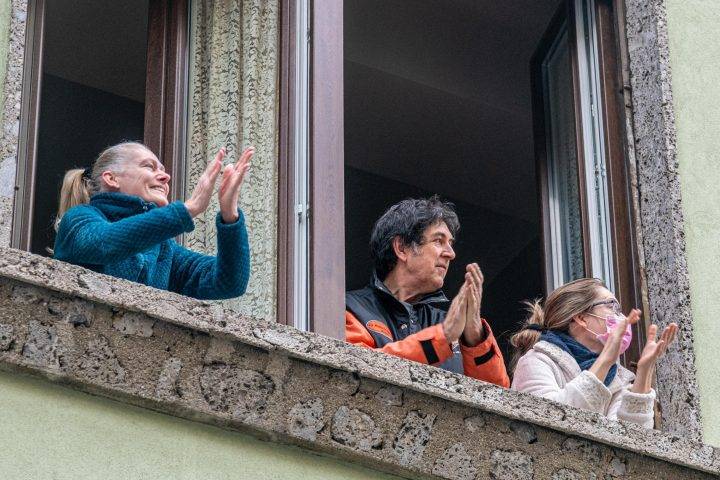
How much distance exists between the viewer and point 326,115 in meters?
5.82

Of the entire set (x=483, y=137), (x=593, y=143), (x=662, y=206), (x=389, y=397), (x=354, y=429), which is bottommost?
(x=354, y=429)

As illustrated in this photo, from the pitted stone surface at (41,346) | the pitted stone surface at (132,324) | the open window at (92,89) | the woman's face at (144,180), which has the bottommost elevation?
the pitted stone surface at (41,346)

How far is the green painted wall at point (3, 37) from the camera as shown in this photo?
5297mm

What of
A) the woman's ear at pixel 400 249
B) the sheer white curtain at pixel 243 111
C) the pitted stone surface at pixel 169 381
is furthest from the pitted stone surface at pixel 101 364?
the woman's ear at pixel 400 249

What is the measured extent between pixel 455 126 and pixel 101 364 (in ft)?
16.7

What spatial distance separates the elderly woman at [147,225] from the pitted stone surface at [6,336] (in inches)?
21.3

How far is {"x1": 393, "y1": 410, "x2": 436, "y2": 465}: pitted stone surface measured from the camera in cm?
509

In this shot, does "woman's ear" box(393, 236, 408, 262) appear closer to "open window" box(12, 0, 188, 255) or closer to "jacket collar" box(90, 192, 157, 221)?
"open window" box(12, 0, 188, 255)

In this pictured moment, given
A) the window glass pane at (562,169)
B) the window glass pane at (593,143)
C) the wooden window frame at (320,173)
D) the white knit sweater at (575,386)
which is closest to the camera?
the wooden window frame at (320,173)

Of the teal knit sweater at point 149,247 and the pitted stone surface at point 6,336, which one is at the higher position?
the teal knit sweater at point 149,247

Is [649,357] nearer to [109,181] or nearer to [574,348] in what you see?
[574,348]

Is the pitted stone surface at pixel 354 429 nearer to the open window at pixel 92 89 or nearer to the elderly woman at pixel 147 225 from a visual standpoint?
the elderly woman at pixel 147 225

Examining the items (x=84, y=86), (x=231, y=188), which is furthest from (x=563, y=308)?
(x=84, y=86)

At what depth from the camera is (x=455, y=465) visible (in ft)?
16.9
